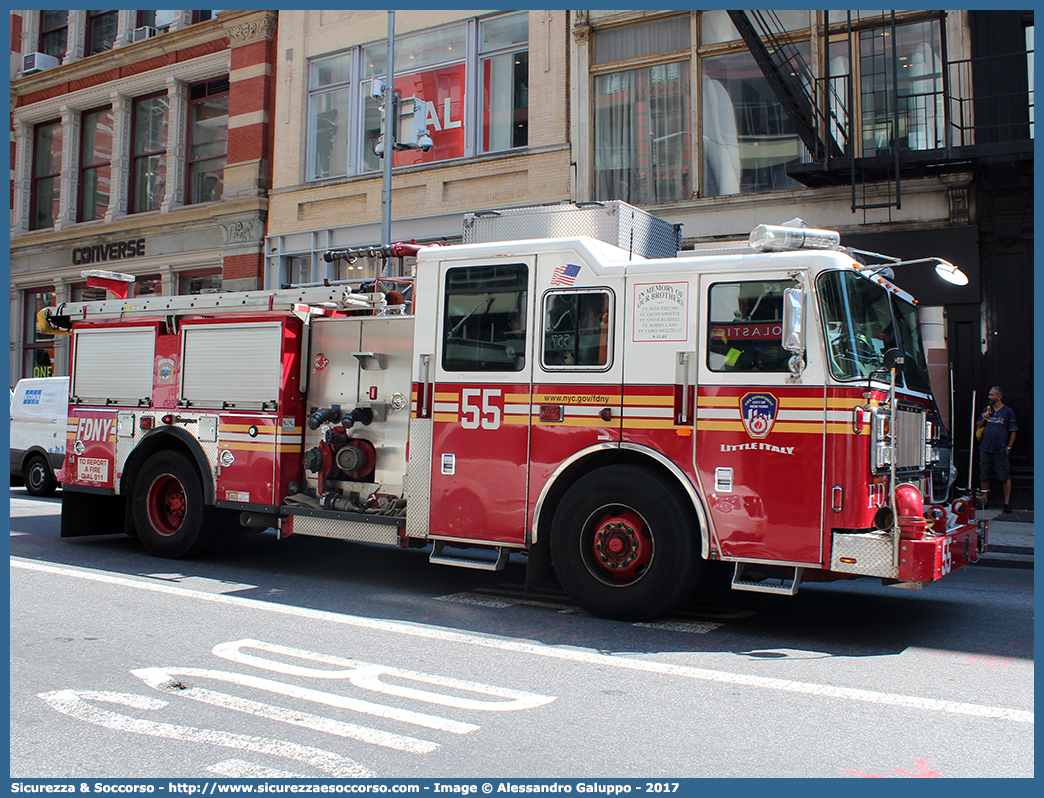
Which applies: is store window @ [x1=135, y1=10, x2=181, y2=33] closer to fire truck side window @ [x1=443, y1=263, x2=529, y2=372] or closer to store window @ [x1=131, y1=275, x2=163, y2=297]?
store window @ [x1=131, y1=275, x2=163, y2=297]

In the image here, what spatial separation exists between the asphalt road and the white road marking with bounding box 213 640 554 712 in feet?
0.07

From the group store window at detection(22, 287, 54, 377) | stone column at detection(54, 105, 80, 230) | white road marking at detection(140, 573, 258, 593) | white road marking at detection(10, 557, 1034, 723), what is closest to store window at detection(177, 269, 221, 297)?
store window at detection(22, 287, 54, 377)

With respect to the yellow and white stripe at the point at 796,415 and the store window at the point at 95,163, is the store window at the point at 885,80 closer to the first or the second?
the yellow and white stripe at the point at 796,415

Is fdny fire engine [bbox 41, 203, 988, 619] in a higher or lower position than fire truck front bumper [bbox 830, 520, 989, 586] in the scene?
higher

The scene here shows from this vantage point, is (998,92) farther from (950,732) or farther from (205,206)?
(205,206)

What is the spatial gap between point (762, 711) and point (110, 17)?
26.8 meters

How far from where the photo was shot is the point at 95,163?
25.6 m

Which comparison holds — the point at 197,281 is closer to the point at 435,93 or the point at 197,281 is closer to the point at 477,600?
the point at 435,93

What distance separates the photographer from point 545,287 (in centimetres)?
737

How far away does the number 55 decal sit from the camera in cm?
752

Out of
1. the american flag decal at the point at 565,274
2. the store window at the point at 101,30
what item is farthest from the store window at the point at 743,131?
the store window at the point at 101,30

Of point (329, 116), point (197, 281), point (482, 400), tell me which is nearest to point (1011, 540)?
point (482, 400)

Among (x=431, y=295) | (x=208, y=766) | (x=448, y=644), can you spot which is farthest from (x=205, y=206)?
(x=208, y=766)

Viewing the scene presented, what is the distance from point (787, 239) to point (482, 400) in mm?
2662
